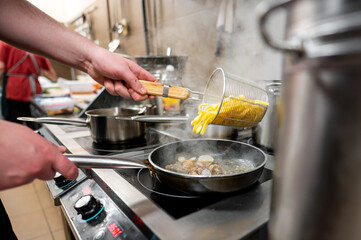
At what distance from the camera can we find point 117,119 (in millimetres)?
1052

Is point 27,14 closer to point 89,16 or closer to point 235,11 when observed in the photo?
point 235,11

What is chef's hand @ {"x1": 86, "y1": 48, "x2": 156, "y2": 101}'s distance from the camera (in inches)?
37.1

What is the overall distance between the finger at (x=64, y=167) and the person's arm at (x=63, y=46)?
497 millimetres


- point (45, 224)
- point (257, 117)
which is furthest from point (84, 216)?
point (45, 224)

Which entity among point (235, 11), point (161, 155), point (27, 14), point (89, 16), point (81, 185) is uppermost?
point (89, 16)

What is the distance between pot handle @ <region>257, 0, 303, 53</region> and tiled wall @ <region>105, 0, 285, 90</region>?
824 millimetres

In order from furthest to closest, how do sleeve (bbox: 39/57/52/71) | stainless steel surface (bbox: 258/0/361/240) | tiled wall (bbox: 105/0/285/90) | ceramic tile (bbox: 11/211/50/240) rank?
sleeve (bbox: 39/57/52/71)
ceramic tile (bbox: 11/211/50/240)
tiled wall (bbox: 105/0/285/90)
stainless steel surface (bbox: 258/0/361/240)

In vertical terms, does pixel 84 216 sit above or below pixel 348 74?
below

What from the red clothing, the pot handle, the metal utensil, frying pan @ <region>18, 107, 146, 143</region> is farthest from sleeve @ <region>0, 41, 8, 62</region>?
the pot handle

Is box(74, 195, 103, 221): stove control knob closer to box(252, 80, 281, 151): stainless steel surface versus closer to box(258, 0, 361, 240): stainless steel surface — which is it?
box(258, 0, 361, 240): stainless steel surface

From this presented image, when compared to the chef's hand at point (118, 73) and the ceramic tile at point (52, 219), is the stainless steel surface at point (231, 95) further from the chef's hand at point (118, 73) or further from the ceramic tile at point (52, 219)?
the ceramic tile at point (52, 219)

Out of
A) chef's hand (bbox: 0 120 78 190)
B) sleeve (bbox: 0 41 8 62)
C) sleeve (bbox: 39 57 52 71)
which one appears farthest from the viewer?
sleeve (bbox: 39 57 52 71)

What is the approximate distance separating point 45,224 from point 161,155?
172 centimetres

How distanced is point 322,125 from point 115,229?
0.54 m
